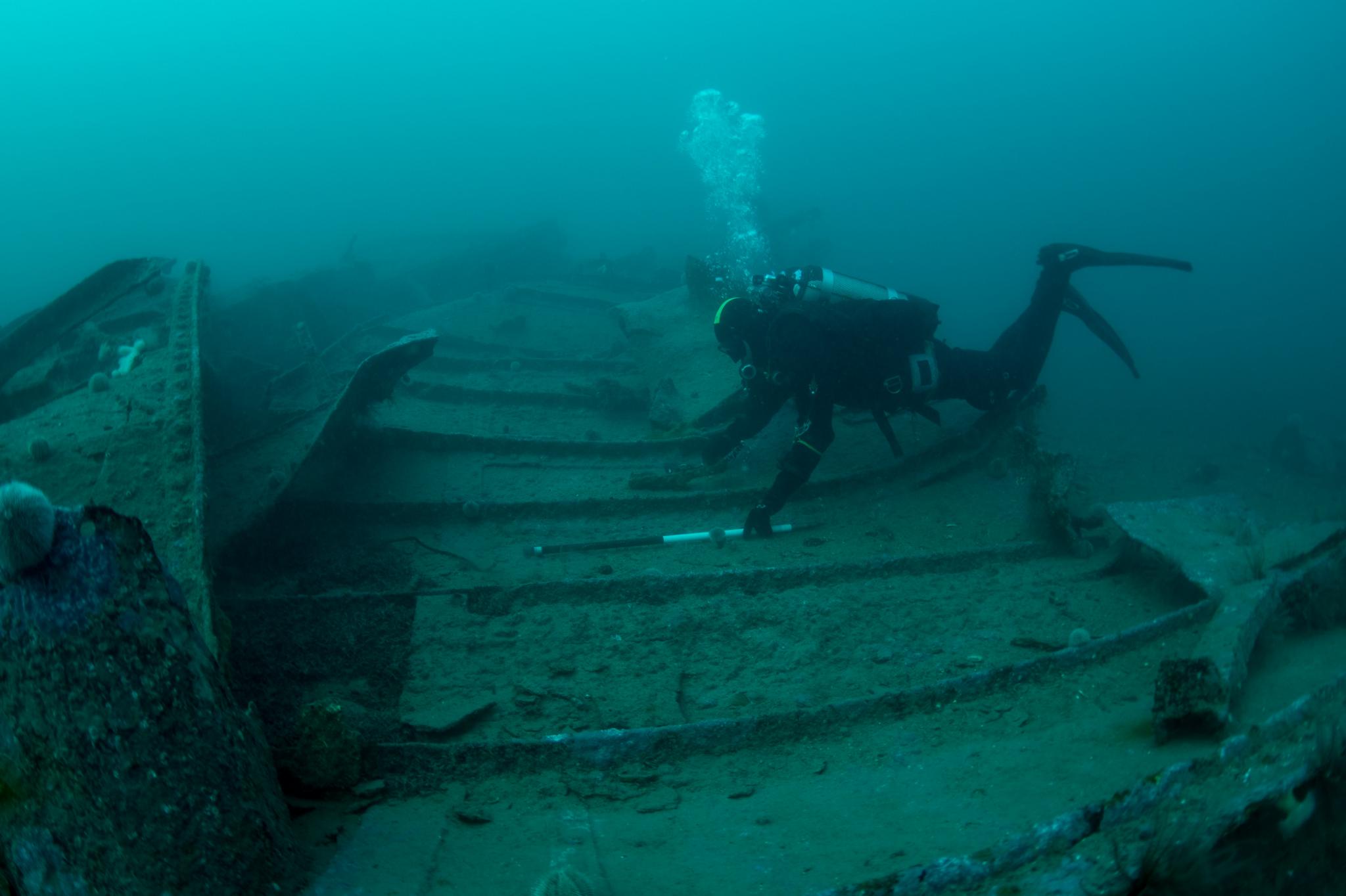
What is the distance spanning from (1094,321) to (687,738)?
7.68m

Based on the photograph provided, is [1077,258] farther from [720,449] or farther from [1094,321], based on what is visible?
[720,449]

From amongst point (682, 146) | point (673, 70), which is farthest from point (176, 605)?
point (673, 70)

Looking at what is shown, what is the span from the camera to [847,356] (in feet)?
21.2

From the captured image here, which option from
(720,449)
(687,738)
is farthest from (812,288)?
(687,738)

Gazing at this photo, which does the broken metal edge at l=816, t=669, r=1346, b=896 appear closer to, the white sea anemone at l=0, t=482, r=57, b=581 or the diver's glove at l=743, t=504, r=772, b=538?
the white sea anemone at l=0, t=482, r=57, b=581

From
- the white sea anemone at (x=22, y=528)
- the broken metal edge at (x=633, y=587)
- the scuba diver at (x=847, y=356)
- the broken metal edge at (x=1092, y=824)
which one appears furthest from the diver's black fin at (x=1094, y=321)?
the white sea anemone at (x=22, y=528)

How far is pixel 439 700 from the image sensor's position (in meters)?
3.80

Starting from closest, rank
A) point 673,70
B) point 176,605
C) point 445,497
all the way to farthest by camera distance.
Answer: point 176,605 → point 445,497 → point 673,70

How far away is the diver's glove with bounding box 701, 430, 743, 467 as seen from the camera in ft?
23.0

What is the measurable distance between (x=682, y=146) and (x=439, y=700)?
9817cm

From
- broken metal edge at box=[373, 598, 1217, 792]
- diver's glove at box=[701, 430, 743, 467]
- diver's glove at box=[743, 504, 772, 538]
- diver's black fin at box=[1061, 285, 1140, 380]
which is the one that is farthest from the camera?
diver's black fin at box=[1061, 285, 1140, 380]

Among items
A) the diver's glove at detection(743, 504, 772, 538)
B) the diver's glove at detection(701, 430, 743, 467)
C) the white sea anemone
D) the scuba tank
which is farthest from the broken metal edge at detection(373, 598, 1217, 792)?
the scuba tank

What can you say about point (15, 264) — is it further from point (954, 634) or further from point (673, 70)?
point (673, 70)

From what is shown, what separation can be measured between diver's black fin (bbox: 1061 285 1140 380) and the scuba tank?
237 centimetres
